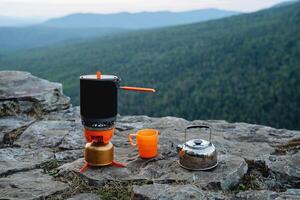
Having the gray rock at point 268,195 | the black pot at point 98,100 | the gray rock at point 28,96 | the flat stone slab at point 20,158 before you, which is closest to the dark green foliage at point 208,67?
the gray rock at point 28,96

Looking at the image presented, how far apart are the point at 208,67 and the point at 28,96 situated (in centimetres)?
7773

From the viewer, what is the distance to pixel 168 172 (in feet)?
10.8

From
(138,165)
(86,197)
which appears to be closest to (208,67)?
(138,165)

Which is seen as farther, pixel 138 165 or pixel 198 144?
pixel 138 165

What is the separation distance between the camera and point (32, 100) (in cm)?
555

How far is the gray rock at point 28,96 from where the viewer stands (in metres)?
5.38

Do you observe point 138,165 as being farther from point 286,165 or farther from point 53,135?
point 53,135

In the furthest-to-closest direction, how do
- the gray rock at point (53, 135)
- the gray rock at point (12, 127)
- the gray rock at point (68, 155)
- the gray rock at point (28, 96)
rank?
the gray rock at point (28, 96) < the gray rock at point (12, 127) < the gray rock at point (53, 135) < the gray rock at point (68, 155)

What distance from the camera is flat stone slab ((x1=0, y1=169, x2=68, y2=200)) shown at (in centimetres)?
300

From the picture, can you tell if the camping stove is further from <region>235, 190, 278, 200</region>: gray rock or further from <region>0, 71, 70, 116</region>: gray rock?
<region>0, 71, 70, 116</region>: gray rock

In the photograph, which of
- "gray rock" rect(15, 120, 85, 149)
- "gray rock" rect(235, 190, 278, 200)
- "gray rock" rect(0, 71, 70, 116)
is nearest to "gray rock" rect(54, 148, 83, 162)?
"gray rock" rect(15, 120, 85, 149)

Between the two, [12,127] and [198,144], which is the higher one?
[198,144]

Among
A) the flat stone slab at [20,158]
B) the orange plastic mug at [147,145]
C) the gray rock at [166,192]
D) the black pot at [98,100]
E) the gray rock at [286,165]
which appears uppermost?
the black pot at [98,100]

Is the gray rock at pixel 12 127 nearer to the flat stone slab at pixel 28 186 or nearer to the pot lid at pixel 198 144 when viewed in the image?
the flat stone slab at pixel 28 186
